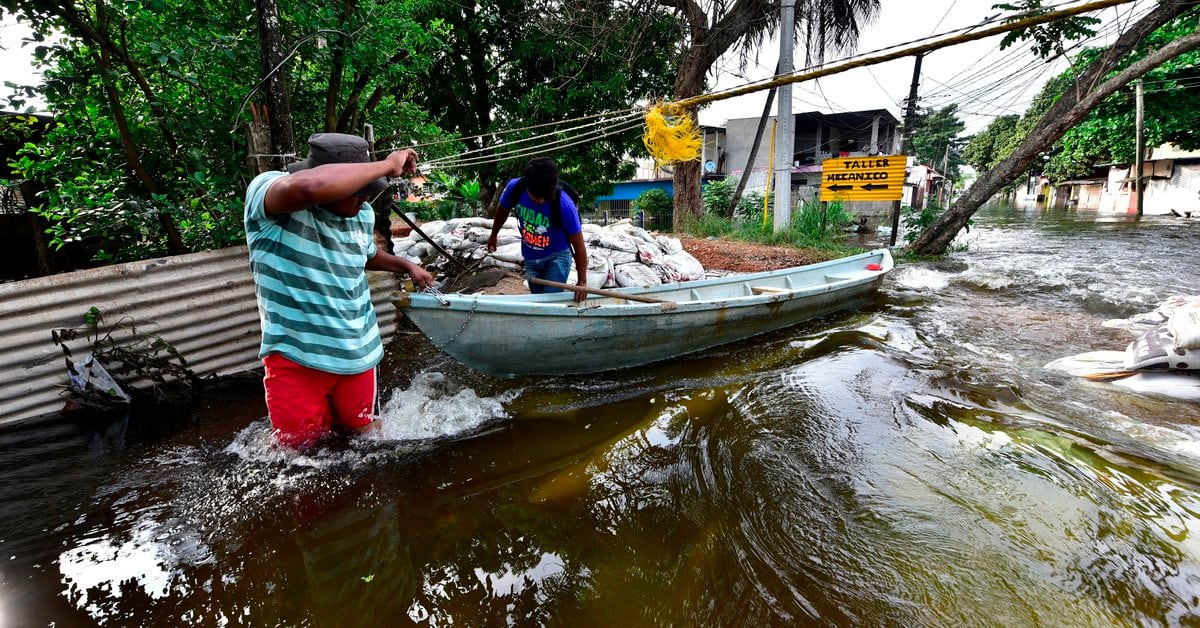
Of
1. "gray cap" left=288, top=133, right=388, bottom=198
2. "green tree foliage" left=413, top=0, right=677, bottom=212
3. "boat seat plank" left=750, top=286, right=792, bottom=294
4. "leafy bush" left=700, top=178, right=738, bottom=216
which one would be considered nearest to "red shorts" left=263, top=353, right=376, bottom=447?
"gray cap" left=288, top=133, right=388, bottom=198

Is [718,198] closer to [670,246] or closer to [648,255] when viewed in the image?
[670,246]

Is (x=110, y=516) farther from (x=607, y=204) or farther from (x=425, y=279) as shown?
(x=607, y=204)

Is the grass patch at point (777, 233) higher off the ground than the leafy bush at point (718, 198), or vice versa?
the leafy bush at point (718, 198)

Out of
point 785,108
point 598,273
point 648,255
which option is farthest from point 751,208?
point 598,273

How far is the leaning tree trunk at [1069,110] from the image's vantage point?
7777 millimetres

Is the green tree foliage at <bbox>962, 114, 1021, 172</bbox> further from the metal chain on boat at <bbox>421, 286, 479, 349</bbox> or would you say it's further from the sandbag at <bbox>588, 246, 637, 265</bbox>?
the metal chain on boat at <bbox>421, 286, 479, 349</bbox>

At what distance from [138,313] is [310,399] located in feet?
8.02

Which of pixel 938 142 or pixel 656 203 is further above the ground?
pixel 938 142

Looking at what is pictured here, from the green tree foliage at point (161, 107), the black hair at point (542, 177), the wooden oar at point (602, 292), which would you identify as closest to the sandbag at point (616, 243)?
the wooden oar at point (602, 292)

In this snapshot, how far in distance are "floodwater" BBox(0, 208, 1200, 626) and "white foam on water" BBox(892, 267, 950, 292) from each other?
443cm

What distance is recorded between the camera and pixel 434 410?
3.57 meters

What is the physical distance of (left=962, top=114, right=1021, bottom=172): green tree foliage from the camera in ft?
123

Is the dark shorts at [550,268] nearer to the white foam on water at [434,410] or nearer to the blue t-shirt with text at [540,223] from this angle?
the blue t-shirt with text at [540,223]

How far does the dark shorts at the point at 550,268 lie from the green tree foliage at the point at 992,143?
43.5m
